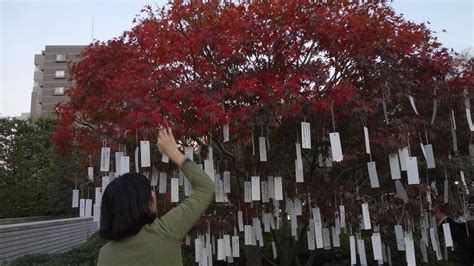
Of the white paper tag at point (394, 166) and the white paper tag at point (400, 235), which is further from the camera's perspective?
the white paper tag at point (400, 235)

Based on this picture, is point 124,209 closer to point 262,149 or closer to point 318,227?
point 262,149

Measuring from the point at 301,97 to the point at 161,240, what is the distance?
258cm

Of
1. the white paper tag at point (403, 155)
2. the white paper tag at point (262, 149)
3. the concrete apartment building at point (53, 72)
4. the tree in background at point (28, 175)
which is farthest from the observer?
the concrete apartment building at point (53, 72)

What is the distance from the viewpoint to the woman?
57.9 inches

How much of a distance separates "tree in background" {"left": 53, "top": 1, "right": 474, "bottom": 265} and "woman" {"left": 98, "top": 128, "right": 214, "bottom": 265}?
2.14m

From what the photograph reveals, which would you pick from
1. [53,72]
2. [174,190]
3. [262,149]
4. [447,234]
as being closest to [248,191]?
[262,149]

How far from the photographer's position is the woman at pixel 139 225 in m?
1.47

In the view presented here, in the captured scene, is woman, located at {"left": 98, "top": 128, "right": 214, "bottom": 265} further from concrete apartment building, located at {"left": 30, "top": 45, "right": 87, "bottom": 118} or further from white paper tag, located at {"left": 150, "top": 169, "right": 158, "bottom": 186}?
concrete apartment building, located at {"left": 30, "top": 45, "right": 87, "bottom": 118}

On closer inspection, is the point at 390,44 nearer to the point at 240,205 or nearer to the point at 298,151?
the point at 298,151

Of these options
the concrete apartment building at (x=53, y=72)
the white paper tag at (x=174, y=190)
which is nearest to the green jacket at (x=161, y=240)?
the white paper tag at (x=174, y=190)

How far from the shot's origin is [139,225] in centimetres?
149

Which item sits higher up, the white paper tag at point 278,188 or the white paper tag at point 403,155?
the white paper tag at point 403,155

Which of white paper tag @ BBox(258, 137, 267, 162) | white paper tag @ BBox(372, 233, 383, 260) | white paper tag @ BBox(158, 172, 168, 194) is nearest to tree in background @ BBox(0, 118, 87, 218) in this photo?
white paper tag @ BBox(158, 172, 168, 194)

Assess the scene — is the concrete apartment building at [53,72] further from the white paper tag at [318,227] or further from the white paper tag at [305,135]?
the white paper tag at [305,135]
